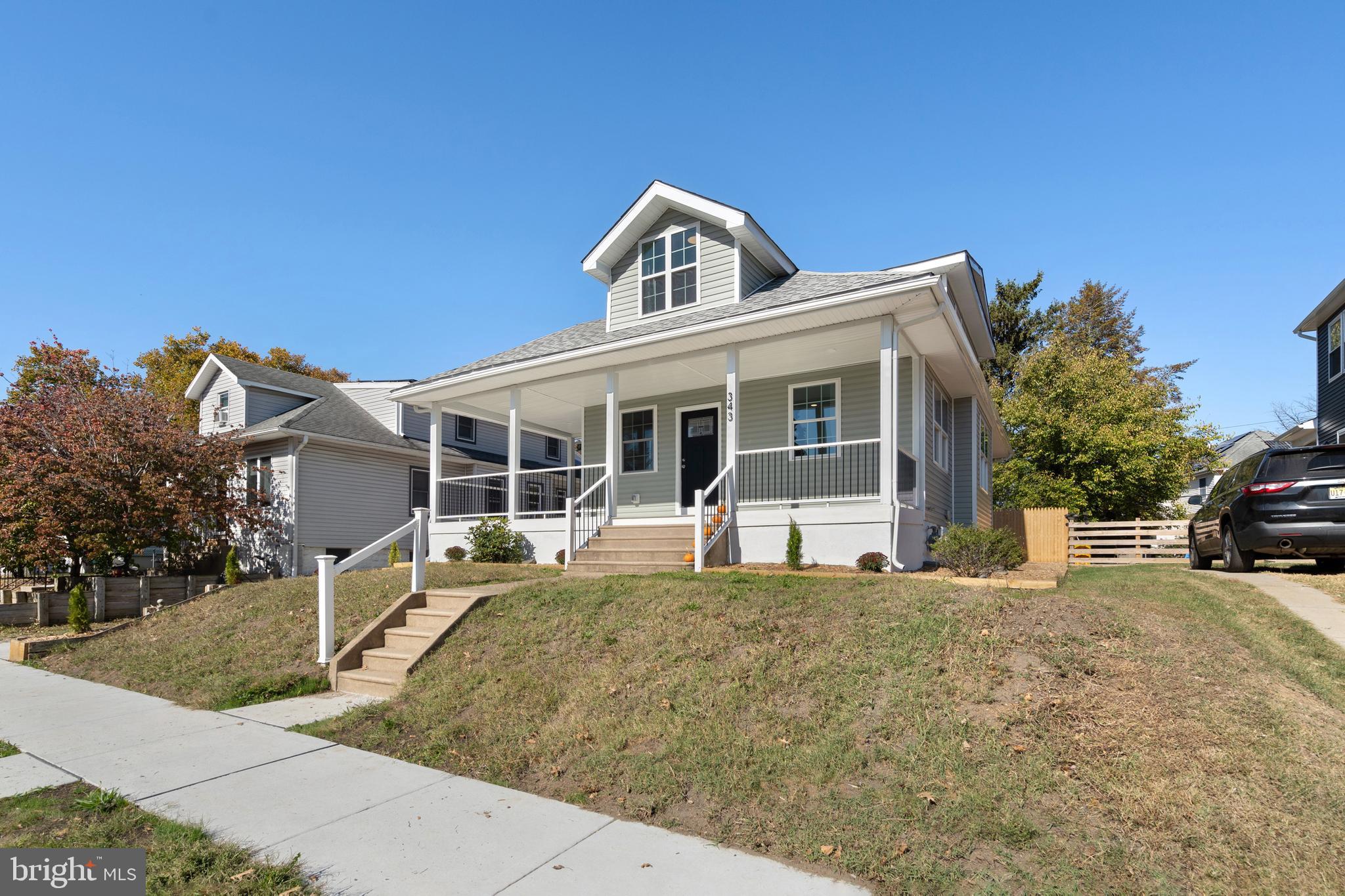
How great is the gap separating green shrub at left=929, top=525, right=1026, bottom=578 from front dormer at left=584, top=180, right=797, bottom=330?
19.3ft

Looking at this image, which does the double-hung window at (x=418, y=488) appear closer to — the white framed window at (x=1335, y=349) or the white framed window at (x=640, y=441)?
the white framed window at (x=640, y=441)

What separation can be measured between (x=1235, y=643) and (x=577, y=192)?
14.4m

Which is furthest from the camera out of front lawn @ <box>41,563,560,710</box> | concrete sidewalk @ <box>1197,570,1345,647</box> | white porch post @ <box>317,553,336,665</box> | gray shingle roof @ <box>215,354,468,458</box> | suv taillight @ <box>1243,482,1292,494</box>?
gray shingle roof @ <box>215,354,468,458</box>

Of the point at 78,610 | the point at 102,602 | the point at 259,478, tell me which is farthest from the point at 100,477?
the point at 259,478

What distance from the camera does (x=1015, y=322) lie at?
3309 cm

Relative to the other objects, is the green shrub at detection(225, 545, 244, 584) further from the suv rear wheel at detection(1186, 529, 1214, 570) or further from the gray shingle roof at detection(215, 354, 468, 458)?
the suv rear wheel at detection(1186, 529, 1214, 570)

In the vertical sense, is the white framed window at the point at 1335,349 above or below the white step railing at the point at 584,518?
above

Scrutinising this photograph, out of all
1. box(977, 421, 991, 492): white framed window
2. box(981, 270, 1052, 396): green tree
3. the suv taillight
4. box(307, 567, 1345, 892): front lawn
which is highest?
box(981, 270, 1052, 396): green tree

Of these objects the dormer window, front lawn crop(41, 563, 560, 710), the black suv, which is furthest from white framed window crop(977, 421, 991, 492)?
front lawn crop(41, 563, 560, 710)

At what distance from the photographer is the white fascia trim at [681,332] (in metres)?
9.16

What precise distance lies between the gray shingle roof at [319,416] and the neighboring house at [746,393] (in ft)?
18.2

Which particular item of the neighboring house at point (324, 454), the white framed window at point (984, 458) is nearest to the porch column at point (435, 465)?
the neighboring house at point (324, 454)

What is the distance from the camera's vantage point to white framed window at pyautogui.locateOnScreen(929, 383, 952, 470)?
43.1 feet

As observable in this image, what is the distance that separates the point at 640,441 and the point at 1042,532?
418 inches
